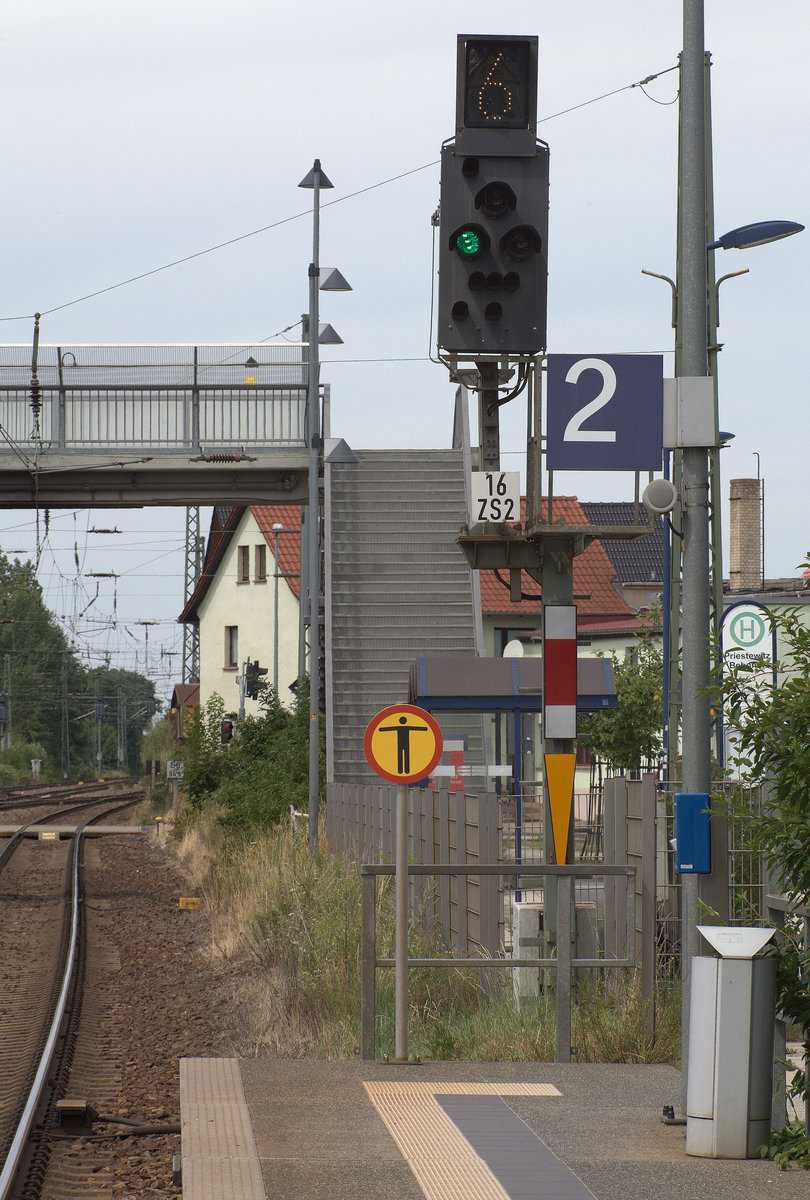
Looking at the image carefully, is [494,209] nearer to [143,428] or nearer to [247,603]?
[143,428]

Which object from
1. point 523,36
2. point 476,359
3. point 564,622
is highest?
point 523,36

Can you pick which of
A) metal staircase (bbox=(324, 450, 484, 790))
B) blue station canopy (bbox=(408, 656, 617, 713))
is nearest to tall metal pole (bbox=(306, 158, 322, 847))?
metal staircase (bbox=(324, 450, 484, 790))

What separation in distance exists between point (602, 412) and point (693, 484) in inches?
35.6

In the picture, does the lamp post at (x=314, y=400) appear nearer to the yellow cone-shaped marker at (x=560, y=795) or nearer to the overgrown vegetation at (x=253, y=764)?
the overgrown vegetation at (x=253, y=764)

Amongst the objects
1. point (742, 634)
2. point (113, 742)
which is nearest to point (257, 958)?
point (742, 634)

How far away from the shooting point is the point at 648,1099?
27.2 ft

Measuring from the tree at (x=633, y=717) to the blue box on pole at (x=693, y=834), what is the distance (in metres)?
19.6

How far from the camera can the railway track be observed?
30.3 ft

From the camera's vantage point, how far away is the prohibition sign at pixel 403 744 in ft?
31.4

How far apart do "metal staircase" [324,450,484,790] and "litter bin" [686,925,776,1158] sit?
1620 cm

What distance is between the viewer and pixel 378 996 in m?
12.1

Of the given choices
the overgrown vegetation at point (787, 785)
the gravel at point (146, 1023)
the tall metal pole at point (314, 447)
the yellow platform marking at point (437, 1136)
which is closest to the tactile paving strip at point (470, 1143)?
the yellow platform marking at point (437, 1136)

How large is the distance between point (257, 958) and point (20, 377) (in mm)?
11424

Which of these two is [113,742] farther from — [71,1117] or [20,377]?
[71,1117]
